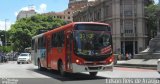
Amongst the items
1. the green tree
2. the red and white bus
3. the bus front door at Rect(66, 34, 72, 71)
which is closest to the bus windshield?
the red and white bus

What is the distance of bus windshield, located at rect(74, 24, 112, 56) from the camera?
20.5m

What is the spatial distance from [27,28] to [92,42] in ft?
207

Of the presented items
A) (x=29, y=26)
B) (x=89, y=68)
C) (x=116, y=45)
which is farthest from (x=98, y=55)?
(x=29, y=26)

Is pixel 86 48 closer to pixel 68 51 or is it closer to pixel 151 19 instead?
pixel 68 51

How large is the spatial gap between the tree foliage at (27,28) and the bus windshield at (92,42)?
195ft

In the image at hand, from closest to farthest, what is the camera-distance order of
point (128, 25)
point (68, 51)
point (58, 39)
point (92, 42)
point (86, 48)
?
point (86, 48)
point (92, 42)
point (68, 51)
point (58, 39)
point (128, 25)

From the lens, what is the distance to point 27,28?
82.8 meters

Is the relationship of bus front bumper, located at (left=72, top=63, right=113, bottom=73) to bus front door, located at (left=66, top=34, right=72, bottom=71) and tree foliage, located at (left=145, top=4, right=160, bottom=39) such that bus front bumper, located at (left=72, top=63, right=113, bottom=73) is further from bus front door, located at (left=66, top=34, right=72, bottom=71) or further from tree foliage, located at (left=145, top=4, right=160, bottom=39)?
tree foliage, located at (left=145, top=4, right=160, bottom=39)

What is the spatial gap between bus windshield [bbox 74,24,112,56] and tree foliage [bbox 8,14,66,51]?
2344 inches

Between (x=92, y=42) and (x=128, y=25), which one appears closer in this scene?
(x=92, y=42)

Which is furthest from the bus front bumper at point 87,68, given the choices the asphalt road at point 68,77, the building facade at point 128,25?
the building facade at point 128,25

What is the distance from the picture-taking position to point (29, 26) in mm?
83062

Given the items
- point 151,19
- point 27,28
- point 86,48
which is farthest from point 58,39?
point 27,28

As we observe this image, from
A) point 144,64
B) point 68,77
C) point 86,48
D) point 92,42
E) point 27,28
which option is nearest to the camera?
point 86,48
